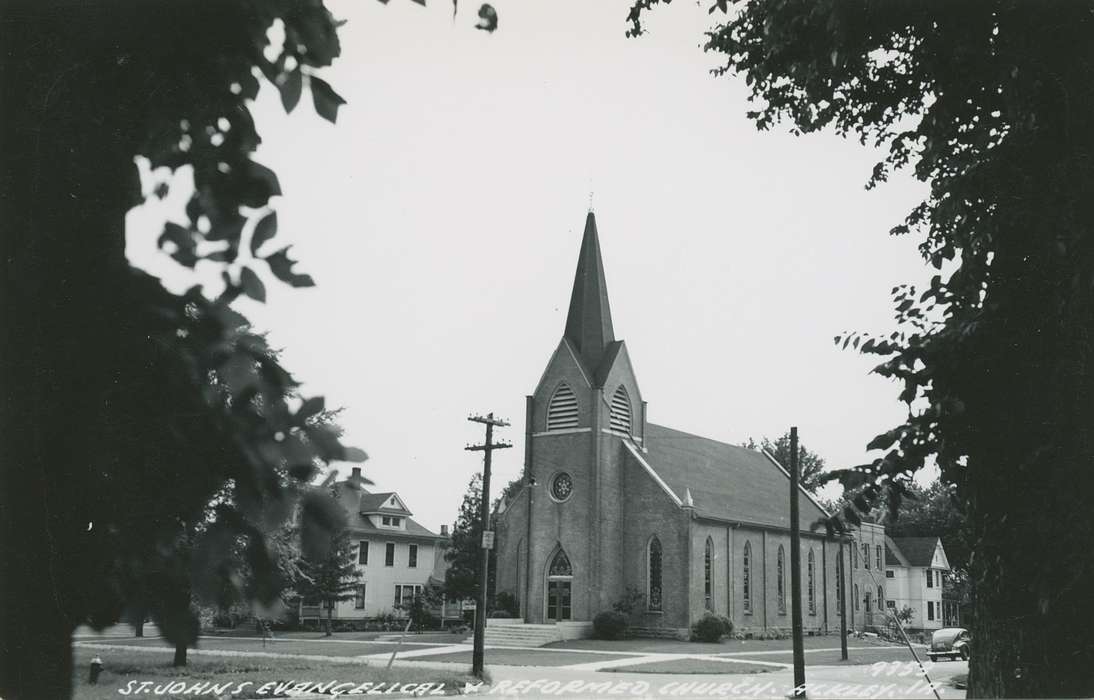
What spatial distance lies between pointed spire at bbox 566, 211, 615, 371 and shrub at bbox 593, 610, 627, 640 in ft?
41.4

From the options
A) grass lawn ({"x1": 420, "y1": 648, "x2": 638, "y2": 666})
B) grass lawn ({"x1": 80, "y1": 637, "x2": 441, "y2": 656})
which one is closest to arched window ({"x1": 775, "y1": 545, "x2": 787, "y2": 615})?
grass lawn ({"x1": 420, "y1": 648, "x2": 638, "y2": 666})

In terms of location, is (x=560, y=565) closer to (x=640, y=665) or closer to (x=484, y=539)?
(x=640, y=665)

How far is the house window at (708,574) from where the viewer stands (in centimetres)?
4588

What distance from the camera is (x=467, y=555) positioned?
5644 cm

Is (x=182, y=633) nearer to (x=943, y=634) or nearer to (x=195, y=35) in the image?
(x=195, y=35)

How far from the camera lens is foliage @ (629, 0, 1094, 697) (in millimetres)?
6184

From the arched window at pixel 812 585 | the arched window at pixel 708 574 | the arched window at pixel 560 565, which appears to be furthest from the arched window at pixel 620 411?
the arched window at pixel 812 585

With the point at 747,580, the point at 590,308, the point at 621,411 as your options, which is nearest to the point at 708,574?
the point at 747,580

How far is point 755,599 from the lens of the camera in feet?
164

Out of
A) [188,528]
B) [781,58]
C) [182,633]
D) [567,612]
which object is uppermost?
[781,58]

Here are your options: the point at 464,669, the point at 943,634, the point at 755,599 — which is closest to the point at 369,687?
the point at 464,669

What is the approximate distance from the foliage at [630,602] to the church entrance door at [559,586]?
2546 millimetres

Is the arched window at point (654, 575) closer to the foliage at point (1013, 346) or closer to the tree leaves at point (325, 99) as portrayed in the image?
the foliage at point (1013, 346)

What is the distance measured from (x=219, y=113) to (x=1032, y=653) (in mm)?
6193
